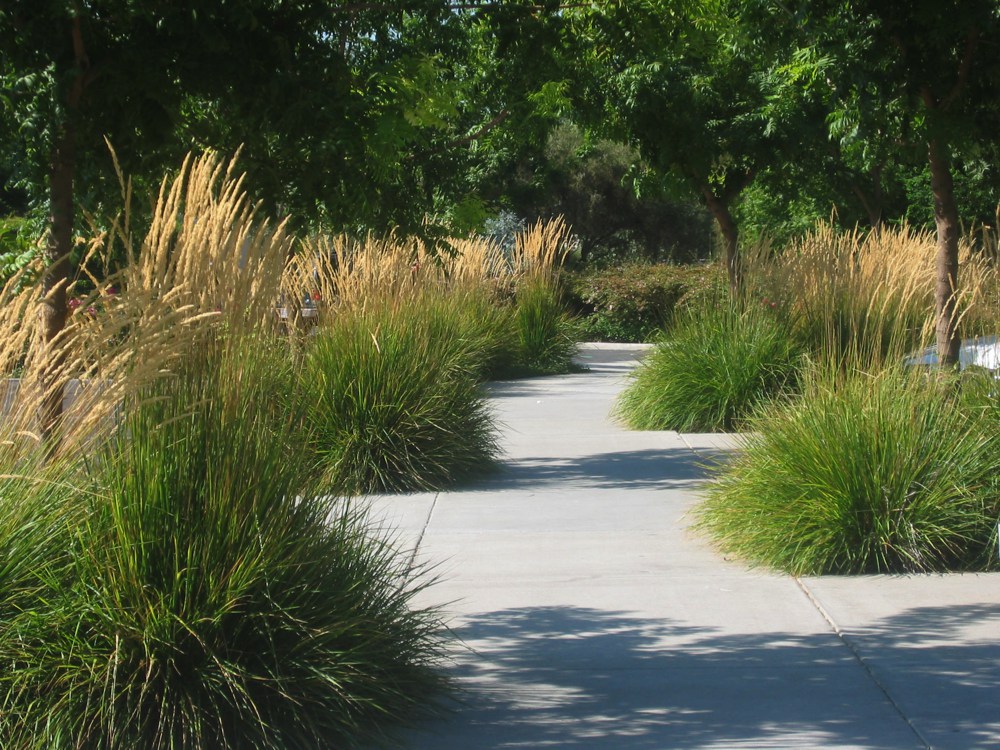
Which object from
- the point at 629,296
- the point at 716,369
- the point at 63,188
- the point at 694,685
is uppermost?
the point at 63,188

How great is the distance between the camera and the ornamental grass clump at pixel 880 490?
6.69 metres

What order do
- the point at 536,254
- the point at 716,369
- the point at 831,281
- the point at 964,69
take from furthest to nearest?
the point at 536,254 < the point at 831,281 < the point at 716,369 < the point at 964,69

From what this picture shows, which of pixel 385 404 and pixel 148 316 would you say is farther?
pixel 385 404

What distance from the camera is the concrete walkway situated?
462 centimetres

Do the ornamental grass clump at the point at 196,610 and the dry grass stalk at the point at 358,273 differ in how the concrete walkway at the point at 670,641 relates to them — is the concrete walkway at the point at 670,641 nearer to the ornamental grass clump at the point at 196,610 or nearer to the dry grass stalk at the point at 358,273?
the ornamental grass clump at the point at 196,610

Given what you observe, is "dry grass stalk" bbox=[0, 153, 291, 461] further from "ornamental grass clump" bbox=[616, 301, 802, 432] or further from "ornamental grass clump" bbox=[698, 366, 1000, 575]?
"ornamental grass clump" bbox=[616, 301, 802, 432]

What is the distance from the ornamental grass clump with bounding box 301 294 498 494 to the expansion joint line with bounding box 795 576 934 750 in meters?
3.52

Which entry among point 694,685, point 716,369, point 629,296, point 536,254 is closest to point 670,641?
point 694,685

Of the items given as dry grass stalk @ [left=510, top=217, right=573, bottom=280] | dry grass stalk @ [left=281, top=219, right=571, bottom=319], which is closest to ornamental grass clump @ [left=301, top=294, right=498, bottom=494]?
dry grass stalk @ [left=281, top=219, right=571, bottom=319]

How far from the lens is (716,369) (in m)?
11.7

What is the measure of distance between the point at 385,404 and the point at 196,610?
5012 millimetres

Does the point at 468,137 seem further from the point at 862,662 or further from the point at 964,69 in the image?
the point at 862,662

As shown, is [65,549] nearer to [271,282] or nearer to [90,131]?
[271,282]

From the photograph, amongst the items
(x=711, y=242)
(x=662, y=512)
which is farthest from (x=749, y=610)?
(x=711, y=242)
